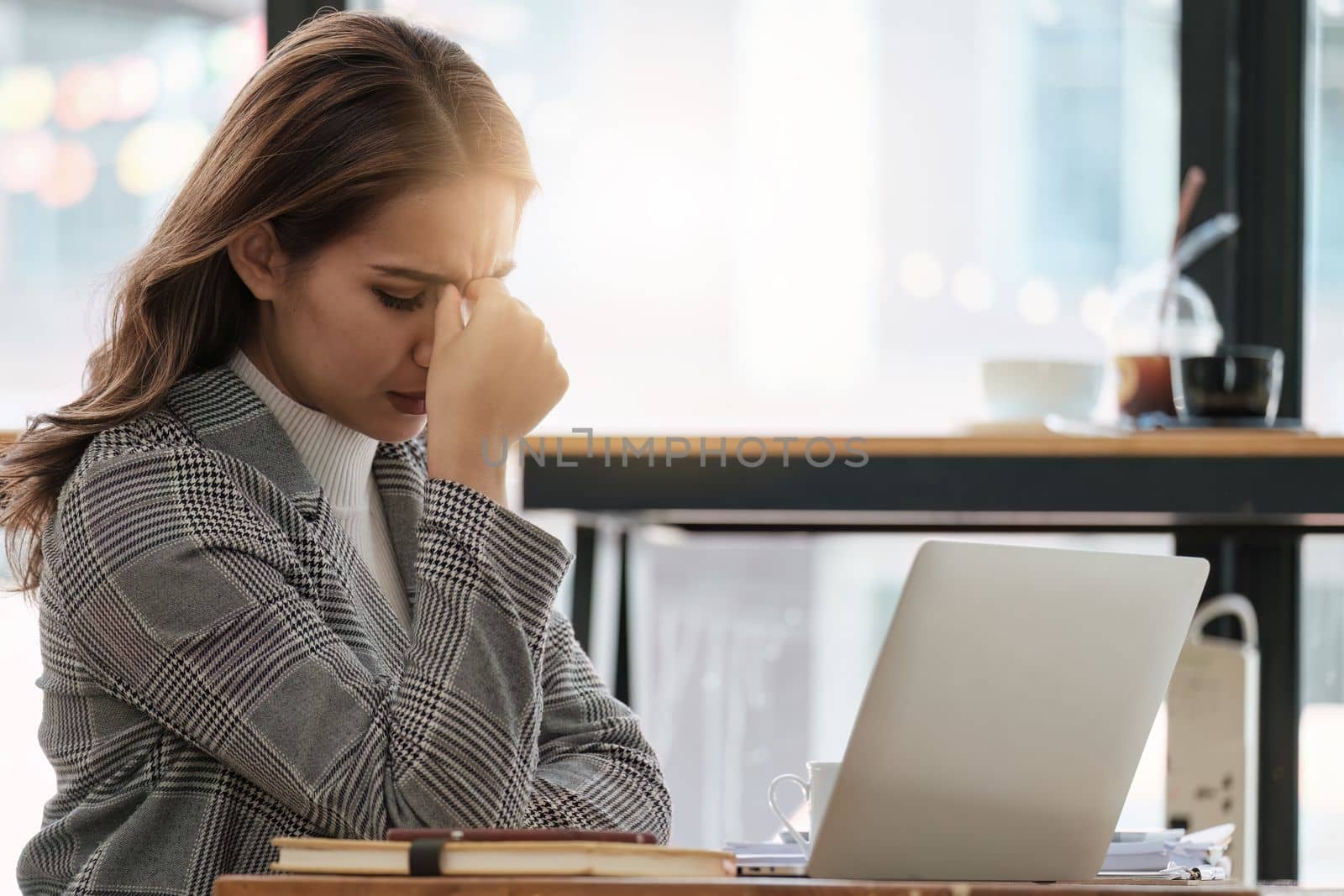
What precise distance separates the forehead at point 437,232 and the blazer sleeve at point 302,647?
8.1 inches

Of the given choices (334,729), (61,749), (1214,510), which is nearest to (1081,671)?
(334,729)

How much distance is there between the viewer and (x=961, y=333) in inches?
87.4

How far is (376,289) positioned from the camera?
1.12 m

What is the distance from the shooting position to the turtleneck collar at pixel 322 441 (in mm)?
1165

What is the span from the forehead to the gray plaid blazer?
0.56 feet

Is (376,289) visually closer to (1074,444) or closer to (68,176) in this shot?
(1074,444)

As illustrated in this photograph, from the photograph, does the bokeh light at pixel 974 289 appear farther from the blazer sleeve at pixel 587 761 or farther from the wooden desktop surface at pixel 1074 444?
the blazer sleeve at pixel 587 761

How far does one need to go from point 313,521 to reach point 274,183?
256 mm

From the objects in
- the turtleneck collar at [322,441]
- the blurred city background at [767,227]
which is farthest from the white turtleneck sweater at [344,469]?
the blurred city background at [767,227]

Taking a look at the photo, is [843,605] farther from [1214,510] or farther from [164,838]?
[164,838]

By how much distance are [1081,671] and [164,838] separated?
2.01ft

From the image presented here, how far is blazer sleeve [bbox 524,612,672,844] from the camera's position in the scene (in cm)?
107

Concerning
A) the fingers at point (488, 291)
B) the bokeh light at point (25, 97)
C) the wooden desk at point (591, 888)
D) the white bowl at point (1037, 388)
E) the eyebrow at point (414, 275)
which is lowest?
the wooden desk at point (591, 888)

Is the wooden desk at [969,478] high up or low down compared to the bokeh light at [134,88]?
down
